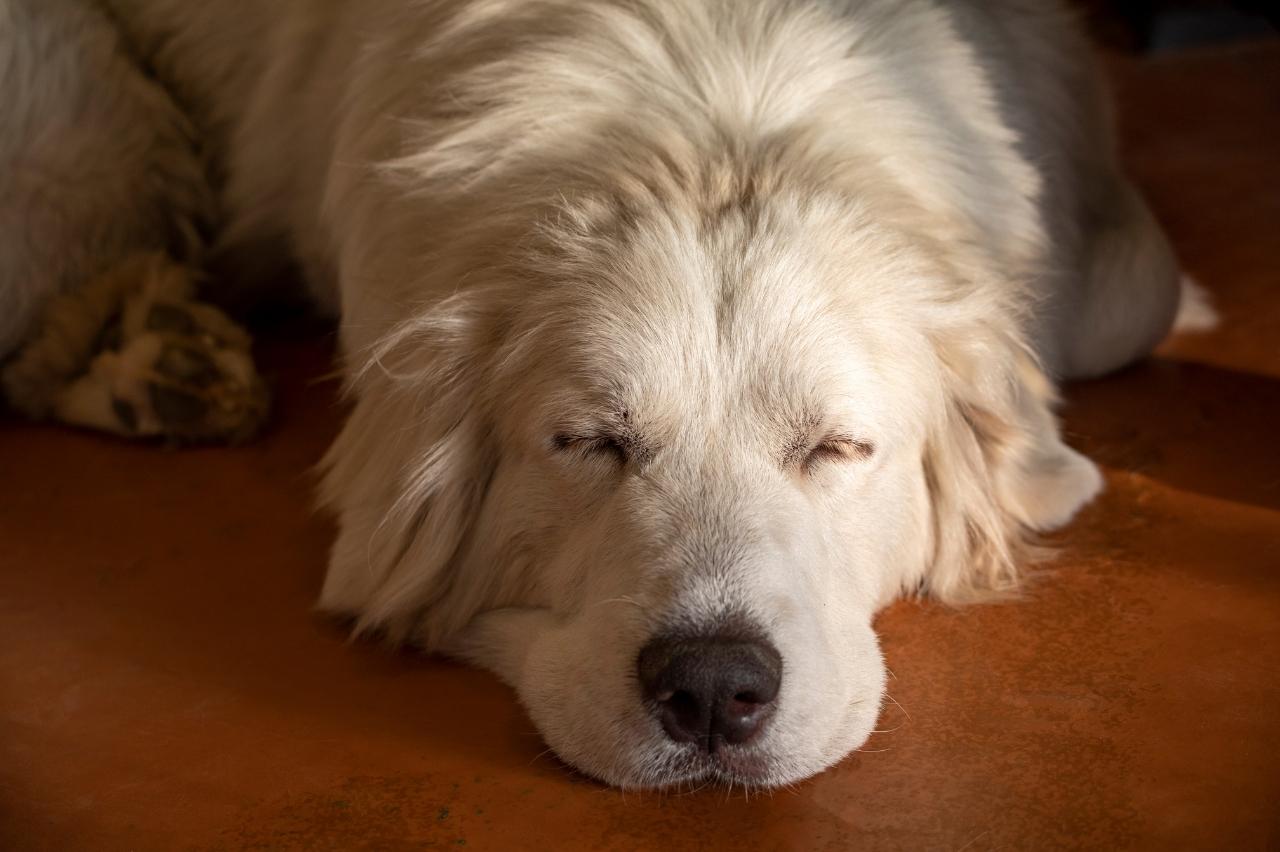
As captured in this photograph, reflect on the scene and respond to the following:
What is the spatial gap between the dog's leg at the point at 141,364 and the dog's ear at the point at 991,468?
5.48ft

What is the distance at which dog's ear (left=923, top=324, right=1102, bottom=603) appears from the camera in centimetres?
260

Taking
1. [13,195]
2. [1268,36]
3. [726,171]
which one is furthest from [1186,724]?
[1268,36]

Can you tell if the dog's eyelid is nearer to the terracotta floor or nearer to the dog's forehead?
the dog's forehead

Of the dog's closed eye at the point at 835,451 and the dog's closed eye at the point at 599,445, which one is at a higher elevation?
the dog's closed eye at the point at 599,445

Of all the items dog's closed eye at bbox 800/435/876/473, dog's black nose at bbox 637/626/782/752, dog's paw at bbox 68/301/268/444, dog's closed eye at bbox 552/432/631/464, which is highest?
dog's closed eye at bbox 552/432/631/464

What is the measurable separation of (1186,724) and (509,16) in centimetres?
177

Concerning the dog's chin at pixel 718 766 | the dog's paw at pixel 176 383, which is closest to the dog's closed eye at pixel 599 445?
the dog's chin at pixel 718 766

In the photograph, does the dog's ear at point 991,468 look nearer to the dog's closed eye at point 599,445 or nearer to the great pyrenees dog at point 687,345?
the great pyrenees dog at point 687,345

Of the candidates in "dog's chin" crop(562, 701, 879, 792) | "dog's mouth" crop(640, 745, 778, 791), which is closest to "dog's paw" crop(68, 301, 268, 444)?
"dog's chin" crop(562, 701, 879, 792)

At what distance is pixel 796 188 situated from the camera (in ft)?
7.86

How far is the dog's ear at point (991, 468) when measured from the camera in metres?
2.60

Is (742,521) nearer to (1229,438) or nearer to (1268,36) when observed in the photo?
(1229,438)

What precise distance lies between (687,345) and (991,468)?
80 centimetres

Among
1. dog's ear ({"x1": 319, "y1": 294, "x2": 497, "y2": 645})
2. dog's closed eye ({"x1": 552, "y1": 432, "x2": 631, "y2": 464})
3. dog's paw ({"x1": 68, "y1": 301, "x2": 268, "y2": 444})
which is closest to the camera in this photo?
dog's closed eye ({"x1": 552, "y1": 432, "x2": 631, "y2": 464})
